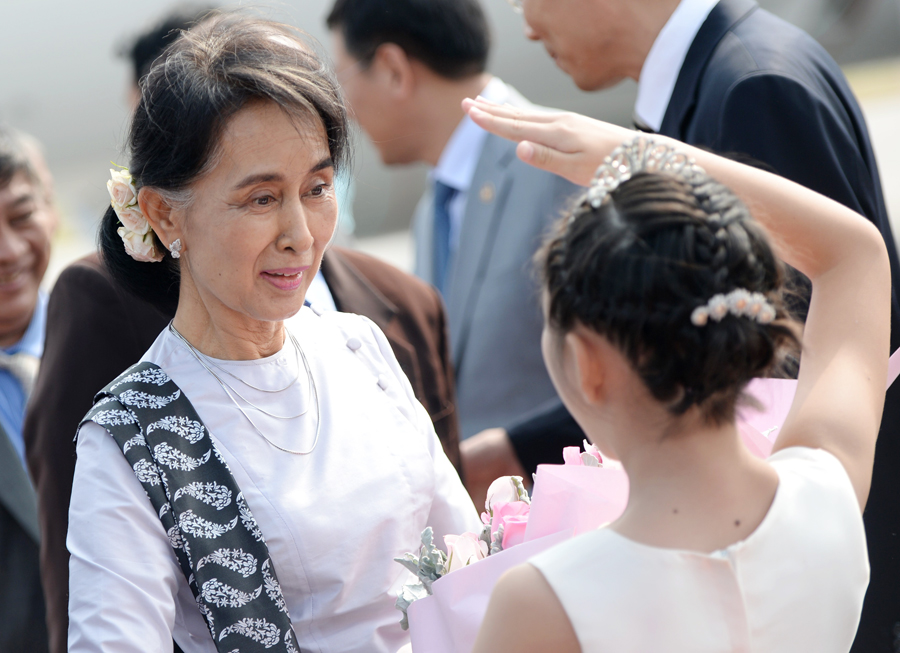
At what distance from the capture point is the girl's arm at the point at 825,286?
1.41 m

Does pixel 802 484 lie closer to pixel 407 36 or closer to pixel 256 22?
pixel 256 22

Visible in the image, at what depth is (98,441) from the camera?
5.49 ft

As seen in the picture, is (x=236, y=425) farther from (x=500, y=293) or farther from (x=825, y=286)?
(x=500, y=293)

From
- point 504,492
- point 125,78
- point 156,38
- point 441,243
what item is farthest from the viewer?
point 125,78

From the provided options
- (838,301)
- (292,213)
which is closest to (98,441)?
(292,213)

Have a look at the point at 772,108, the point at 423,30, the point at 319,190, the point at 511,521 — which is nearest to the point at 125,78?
the point at 423,30

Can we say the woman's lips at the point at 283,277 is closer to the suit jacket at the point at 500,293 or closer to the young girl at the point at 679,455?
the young girl at the point at 679,455

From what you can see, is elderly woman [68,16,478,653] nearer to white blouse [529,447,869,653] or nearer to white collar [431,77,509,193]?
white blouse [529,447,869,653]

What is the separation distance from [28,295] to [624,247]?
9.40 feet

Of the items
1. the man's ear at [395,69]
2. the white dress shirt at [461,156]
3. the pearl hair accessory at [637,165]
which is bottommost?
the white dress shirt at [461,156]

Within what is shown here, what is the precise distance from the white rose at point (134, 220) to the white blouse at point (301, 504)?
219mm

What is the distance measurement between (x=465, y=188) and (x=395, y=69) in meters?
0.58

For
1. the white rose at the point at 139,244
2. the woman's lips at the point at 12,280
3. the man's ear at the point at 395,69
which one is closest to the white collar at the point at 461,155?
the man's ear at the point at 395,69

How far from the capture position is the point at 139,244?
74.8 inches
